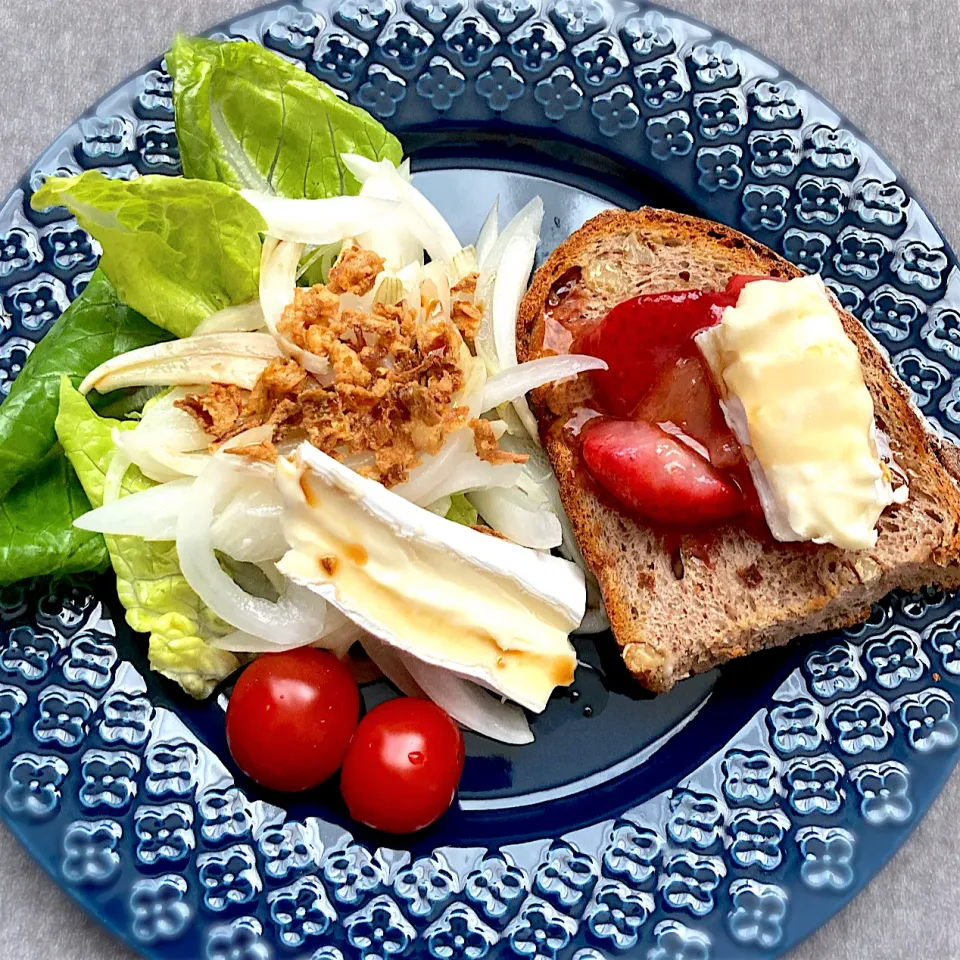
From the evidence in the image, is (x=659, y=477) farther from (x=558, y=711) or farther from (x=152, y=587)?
(x=152, y=587)

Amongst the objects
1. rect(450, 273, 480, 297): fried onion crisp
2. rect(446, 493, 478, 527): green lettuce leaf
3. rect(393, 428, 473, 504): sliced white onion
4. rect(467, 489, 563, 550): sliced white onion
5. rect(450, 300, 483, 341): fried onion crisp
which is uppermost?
rect(450, 273, 480, 297): fried onion crisp

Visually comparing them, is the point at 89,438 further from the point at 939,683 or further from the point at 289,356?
the point at 939,683

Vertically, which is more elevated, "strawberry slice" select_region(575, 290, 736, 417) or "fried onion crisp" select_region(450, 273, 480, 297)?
"strawberry slice" select_region(575, 290, 736, 417)

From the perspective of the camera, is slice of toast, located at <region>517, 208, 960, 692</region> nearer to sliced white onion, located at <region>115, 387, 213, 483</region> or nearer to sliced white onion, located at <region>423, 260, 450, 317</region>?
sliced white onion, located at <region>423, 260, 450, 317</region>

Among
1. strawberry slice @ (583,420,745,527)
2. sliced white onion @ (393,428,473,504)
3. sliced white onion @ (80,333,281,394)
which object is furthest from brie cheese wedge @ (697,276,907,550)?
sliced white onion @ (80,333,281,394)

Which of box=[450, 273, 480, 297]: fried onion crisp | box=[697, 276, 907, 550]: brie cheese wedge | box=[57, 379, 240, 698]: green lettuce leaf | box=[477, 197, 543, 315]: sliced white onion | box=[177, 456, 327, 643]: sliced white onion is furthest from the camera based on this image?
box=[477, 197, 543, 315]: sliced white onion

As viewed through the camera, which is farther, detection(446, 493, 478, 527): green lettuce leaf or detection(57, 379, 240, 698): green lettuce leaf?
detection(446, 493, 478, 527): green lettuce leaf
